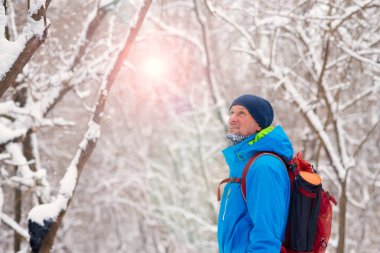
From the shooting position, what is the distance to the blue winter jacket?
2.00 m

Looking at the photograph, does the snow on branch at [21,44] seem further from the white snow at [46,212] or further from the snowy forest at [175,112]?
the snowy forest at [175,112]

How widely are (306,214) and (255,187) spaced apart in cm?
29

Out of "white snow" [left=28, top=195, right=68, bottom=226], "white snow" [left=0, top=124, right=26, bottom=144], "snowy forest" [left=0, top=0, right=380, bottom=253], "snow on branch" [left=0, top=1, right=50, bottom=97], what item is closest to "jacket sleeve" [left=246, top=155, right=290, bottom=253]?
"snow on branch" [left=0, top=1, right=50, bottom=97]

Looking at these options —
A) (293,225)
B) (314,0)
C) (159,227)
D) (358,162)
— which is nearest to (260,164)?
(293,225)

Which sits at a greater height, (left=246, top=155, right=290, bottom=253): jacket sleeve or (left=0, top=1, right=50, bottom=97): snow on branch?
(left=0, top=1, right=50, bottom=97): snow on branch

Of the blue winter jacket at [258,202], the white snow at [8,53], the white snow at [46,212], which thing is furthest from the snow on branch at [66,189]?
the blue winter jacket at [258,202]

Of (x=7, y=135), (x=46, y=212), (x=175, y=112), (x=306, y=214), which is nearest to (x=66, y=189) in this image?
(x=46, y=212)

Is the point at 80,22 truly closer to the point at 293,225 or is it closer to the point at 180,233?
the point at 293,225

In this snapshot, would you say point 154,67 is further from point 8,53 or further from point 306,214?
point 306,214

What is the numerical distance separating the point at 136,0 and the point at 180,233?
9.11m

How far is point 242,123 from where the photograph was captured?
2404mm

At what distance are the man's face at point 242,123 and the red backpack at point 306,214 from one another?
22cm

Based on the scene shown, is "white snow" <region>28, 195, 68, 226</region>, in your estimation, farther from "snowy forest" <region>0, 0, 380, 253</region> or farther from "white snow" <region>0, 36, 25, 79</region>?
"white snow" <region>0, 36, 25, 79</region>

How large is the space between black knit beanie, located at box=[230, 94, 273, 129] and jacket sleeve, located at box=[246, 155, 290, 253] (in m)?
0.31
